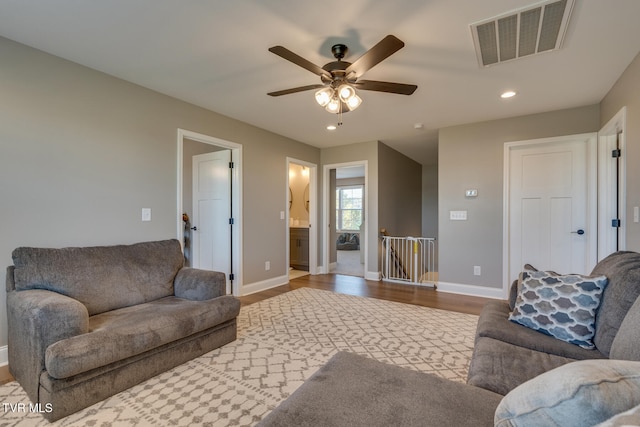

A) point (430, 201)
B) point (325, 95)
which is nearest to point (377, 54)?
point (325, 95)

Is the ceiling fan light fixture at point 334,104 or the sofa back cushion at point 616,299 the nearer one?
the sofa back cushion at point 616,299

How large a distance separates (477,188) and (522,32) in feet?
8.08

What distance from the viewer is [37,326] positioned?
1.65 meters

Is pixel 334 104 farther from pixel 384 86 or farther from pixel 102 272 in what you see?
pixel 102 272

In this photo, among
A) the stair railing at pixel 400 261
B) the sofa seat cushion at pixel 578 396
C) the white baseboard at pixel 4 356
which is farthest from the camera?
the stair railing at pixel 400 261

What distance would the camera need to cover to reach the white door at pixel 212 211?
4.18 m

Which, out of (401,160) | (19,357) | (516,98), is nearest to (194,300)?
(19,357)

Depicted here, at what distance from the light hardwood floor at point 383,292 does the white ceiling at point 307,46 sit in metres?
2.47

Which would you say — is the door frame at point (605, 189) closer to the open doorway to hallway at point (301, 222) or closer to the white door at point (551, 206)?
the white door at point (551, 206)

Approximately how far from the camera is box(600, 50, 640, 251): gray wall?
2459 mm

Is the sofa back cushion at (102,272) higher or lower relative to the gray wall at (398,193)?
lower

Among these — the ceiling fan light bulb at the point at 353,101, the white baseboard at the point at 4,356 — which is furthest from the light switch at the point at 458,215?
the white baseboard at the point at 4,356

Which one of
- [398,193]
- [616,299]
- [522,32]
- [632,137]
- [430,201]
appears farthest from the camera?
[430,201]

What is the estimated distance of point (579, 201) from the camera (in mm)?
3723
